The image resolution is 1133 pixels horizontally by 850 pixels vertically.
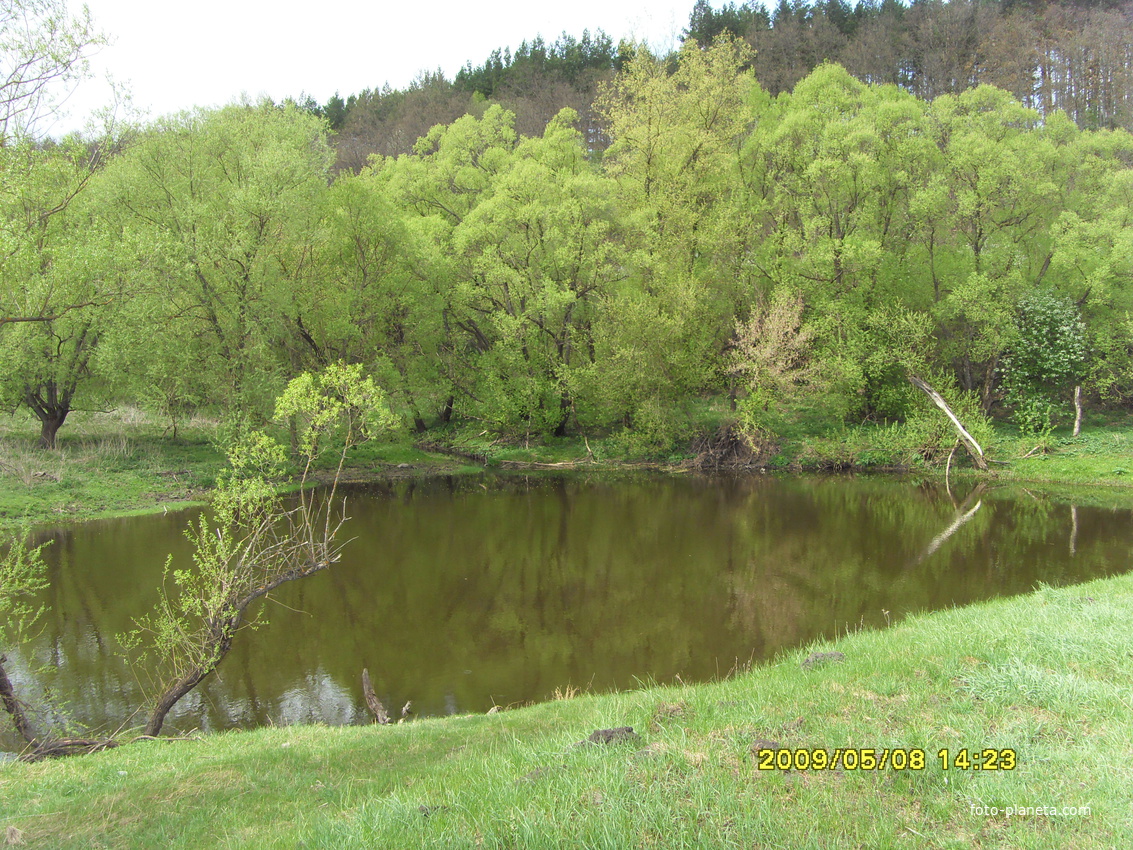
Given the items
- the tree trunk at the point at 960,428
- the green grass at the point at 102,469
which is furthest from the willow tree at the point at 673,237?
the green grass at the point at 102,469

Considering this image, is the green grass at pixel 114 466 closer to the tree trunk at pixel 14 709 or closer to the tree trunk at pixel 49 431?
the tree trunk at pixel 49 431

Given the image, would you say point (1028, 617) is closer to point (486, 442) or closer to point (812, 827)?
point (812, 827)

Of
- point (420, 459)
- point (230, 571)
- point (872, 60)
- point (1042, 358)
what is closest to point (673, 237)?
point (420, 459)

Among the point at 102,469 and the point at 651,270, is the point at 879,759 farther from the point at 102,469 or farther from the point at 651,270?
the point at 651,270

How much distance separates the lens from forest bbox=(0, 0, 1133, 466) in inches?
1008

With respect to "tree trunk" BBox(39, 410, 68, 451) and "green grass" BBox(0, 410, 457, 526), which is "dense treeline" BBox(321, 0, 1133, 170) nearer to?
"green grass" BBox(0, 410, 457, 526)

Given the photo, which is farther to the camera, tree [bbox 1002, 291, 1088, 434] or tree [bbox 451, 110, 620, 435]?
tree [bbox 451, 110, 620, 435]

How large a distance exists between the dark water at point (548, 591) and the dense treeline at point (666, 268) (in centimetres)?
813

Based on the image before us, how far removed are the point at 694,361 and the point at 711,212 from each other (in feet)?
23.8

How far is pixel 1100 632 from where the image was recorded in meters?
7.34

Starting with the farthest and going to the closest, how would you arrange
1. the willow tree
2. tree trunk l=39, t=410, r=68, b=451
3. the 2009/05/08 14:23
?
the willow tree, tree trunk l=39, t=410, r=68, b=451, the 2009/05/08 14:23

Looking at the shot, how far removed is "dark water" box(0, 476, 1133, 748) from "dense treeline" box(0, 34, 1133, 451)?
8134 millimetres

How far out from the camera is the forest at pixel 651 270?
2561cm

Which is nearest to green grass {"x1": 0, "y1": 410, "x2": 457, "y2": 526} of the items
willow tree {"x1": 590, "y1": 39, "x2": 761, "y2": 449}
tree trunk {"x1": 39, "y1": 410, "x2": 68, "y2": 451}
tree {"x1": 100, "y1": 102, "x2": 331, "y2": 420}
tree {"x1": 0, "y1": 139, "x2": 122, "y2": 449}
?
tree trunk {"x1": 39, "y1": 410, "x2": 68, "y2": 451}
